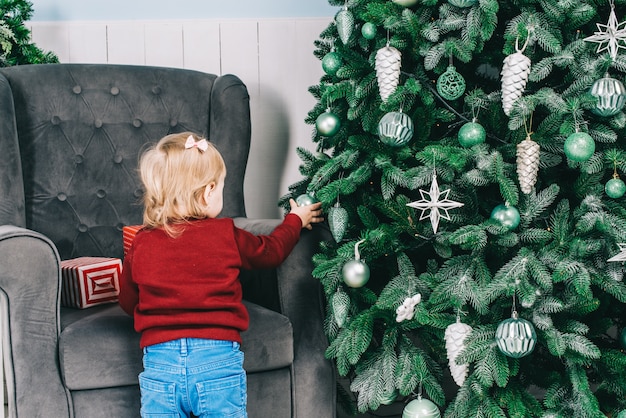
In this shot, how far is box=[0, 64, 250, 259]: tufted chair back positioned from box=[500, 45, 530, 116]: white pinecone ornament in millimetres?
1054

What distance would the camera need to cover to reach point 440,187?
161cm

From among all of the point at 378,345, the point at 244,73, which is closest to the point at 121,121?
the point at 244,73

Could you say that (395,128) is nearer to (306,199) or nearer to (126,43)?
(306,199)

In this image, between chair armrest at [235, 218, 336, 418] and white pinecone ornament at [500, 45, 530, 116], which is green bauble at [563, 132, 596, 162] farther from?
chair armrest at [235, 218, 336, 418]

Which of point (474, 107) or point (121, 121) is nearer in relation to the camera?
point (474, 107)

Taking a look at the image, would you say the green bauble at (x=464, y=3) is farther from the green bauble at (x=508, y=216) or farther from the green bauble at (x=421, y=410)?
the green bauble at (x=421, y=410)

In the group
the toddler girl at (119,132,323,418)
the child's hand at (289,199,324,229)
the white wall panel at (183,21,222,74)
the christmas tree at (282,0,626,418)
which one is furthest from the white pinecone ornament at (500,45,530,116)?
the white wall panel at (183,21,222,74)

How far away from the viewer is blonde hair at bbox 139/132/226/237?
1482 mm

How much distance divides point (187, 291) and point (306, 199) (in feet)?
1.69

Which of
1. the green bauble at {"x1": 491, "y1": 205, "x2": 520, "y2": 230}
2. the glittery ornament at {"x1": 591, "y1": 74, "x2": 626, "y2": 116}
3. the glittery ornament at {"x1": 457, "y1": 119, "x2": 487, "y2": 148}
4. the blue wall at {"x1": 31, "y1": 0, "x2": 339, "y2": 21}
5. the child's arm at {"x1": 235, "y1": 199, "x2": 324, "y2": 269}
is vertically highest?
the blue wall at {"x1": 31, "y1": 0, "x2": 339, "y2": 21}

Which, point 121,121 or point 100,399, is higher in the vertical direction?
point 121,121

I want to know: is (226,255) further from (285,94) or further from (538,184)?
(285,94)

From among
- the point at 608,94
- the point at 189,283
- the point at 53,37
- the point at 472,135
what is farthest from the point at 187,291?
the point at 53,37

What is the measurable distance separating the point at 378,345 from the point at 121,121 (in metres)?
1.17
